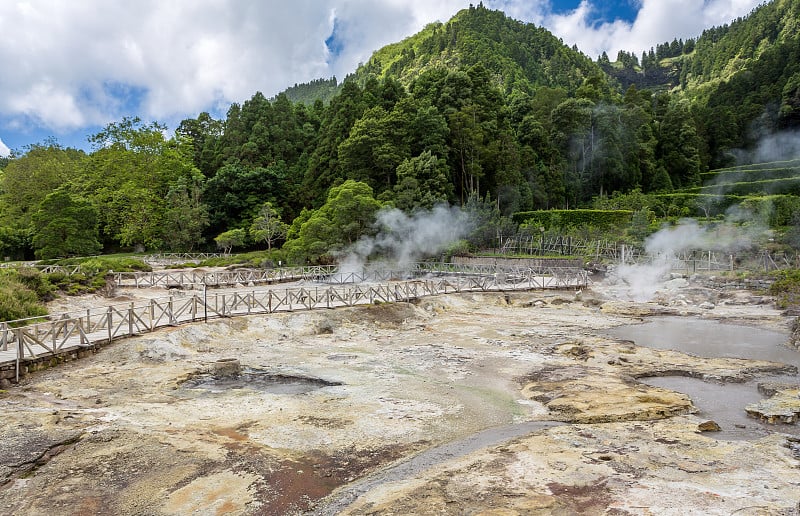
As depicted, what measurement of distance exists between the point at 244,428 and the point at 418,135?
4158 cm

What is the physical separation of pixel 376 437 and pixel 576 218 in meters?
38.4

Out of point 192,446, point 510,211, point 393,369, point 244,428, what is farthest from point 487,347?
point 510,211

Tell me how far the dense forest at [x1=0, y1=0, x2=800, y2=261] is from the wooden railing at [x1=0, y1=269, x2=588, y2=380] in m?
10.9

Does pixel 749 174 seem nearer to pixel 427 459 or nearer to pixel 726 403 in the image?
pixel 726 403

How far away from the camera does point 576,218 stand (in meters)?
43.8

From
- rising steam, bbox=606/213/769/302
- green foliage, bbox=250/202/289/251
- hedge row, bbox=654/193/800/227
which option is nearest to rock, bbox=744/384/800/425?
rising steam, bbox=606/213/769/302

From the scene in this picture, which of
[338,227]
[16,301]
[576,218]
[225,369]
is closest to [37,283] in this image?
[16,301]

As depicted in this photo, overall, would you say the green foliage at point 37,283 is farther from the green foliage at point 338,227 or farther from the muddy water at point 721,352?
the muddy water at point 721,352

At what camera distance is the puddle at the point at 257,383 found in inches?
489

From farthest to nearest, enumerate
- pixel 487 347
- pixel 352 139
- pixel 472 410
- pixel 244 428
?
pixel 352 139 < pixel 487 347 < pixel 472 410 < pixel 244 428

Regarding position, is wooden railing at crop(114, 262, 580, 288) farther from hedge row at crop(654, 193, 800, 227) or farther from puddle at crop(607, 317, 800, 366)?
hedge row at crop(654, 193, 800, 227)

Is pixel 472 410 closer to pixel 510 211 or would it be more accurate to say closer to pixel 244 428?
pixel 244 428

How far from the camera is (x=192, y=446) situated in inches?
340

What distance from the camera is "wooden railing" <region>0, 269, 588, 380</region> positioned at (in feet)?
45.0
